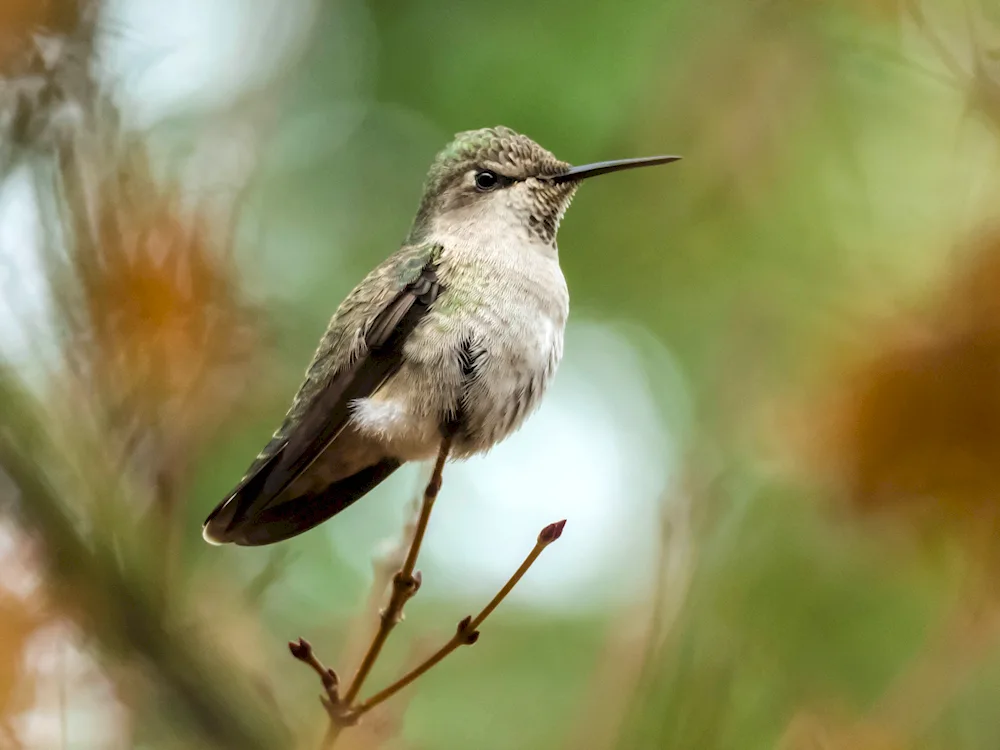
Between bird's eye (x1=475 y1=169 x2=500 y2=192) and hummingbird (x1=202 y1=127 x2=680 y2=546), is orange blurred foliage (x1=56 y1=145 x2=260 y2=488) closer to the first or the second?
hummingbird (x1=202 y1=127 x2=680 y2=546)

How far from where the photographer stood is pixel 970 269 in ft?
6.48

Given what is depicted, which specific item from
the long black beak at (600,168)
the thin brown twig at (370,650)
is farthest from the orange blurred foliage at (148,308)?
the long black beak at (600,168)

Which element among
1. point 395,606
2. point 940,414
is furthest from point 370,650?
point 940,414

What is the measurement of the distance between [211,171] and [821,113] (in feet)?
6.32

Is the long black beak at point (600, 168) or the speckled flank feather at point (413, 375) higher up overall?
the long black beak at point (600, 168)

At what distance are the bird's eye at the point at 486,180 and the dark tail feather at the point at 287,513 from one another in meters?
0.65

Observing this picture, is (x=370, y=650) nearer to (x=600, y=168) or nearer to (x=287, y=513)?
(x=287, y=513)

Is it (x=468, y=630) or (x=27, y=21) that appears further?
(x=27, y=21)

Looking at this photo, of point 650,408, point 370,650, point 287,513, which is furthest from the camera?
point 650,408

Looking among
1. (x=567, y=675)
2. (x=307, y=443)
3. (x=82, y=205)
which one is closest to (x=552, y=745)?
(x=307, y=443)

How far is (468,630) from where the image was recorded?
149cm

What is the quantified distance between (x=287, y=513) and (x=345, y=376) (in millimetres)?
397

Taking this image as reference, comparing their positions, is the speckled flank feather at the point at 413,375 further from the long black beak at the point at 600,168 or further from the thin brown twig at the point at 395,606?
the thin brown twig at the point at 395,606

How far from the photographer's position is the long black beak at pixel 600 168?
183cm
